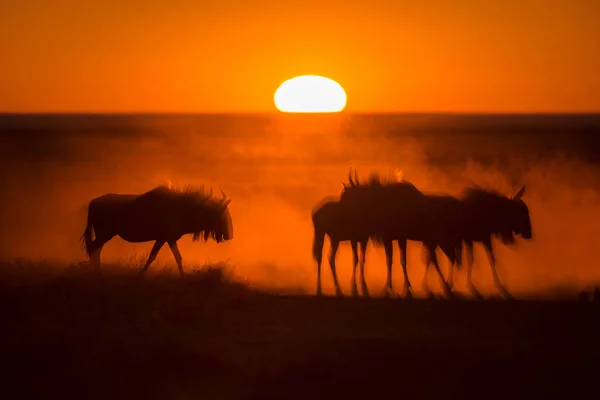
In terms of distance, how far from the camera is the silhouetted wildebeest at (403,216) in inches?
82.5

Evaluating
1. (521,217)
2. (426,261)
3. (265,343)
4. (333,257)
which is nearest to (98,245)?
(265,343)

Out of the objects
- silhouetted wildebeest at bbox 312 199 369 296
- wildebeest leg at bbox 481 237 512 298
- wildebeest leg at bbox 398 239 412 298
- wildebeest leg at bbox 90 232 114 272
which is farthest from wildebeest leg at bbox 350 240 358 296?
wildebeest leg at bbox 90 232 114 272

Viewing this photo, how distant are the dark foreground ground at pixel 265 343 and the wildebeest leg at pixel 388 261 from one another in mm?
34

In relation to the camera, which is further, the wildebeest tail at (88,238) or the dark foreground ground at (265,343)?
the wildebeest tail at (88,238)

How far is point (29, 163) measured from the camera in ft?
7.09

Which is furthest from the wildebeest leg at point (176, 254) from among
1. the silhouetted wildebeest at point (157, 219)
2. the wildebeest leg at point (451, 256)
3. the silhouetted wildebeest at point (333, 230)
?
the wildebeest leg at point (451, 256)

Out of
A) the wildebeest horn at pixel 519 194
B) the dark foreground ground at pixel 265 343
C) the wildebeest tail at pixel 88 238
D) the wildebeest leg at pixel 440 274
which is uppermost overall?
the wildebeest horn at pixel 519 194

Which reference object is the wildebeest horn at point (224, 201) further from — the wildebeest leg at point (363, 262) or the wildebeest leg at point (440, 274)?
the wildebeest leg at point (440, 274)

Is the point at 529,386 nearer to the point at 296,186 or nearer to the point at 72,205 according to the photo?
the point at 296,186

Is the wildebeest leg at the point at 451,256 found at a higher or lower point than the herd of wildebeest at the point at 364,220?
lower

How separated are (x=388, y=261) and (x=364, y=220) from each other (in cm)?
13

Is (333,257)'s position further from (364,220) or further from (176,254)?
(176,254)

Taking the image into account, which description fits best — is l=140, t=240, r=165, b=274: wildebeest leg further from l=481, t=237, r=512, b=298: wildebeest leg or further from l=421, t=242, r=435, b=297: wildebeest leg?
l=481, t=237, r=512, b=298: wildebeest leg

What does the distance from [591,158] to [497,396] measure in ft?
2.23
